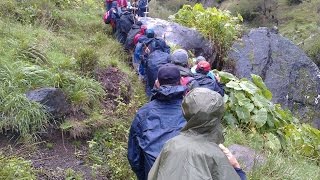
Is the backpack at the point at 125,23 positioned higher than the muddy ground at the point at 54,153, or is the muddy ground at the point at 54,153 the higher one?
the backpack at the point at 125,23

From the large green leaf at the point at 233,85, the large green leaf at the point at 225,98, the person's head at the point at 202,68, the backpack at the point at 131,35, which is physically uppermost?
the person's head at the point at 202,68

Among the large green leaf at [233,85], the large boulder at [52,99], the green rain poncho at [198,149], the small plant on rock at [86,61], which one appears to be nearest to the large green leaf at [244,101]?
the large green leaf at [233,85]

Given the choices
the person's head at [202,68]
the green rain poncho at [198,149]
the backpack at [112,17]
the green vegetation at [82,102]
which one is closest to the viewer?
the green rain poncho at [198,149]

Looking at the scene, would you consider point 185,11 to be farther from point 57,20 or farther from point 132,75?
point 132,75

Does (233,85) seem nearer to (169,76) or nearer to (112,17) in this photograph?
(112,17)

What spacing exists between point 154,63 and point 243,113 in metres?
1.93

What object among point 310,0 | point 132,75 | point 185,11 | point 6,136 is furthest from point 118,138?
point 310,0

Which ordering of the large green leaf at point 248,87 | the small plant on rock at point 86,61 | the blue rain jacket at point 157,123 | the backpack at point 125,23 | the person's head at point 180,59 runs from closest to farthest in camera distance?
1. the blue rain jacket at point 157,123
2. the person's head at point 180,59
3. the small plant on rock at point 86,61
4. the large green leaf at point 248,87
5. the backpack at point 125,23

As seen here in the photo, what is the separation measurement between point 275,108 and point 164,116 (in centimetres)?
565

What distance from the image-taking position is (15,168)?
4887 mm

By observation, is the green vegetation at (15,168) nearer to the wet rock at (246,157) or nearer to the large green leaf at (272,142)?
the wet rock at (246,157)

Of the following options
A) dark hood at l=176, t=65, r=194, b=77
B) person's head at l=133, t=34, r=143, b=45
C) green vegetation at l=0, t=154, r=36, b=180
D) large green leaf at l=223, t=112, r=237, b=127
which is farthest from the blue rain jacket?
person's head at l=133, t=34, r=143, b=45

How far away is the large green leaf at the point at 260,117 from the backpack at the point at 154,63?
200cm

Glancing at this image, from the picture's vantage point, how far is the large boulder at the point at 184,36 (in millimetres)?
11617
